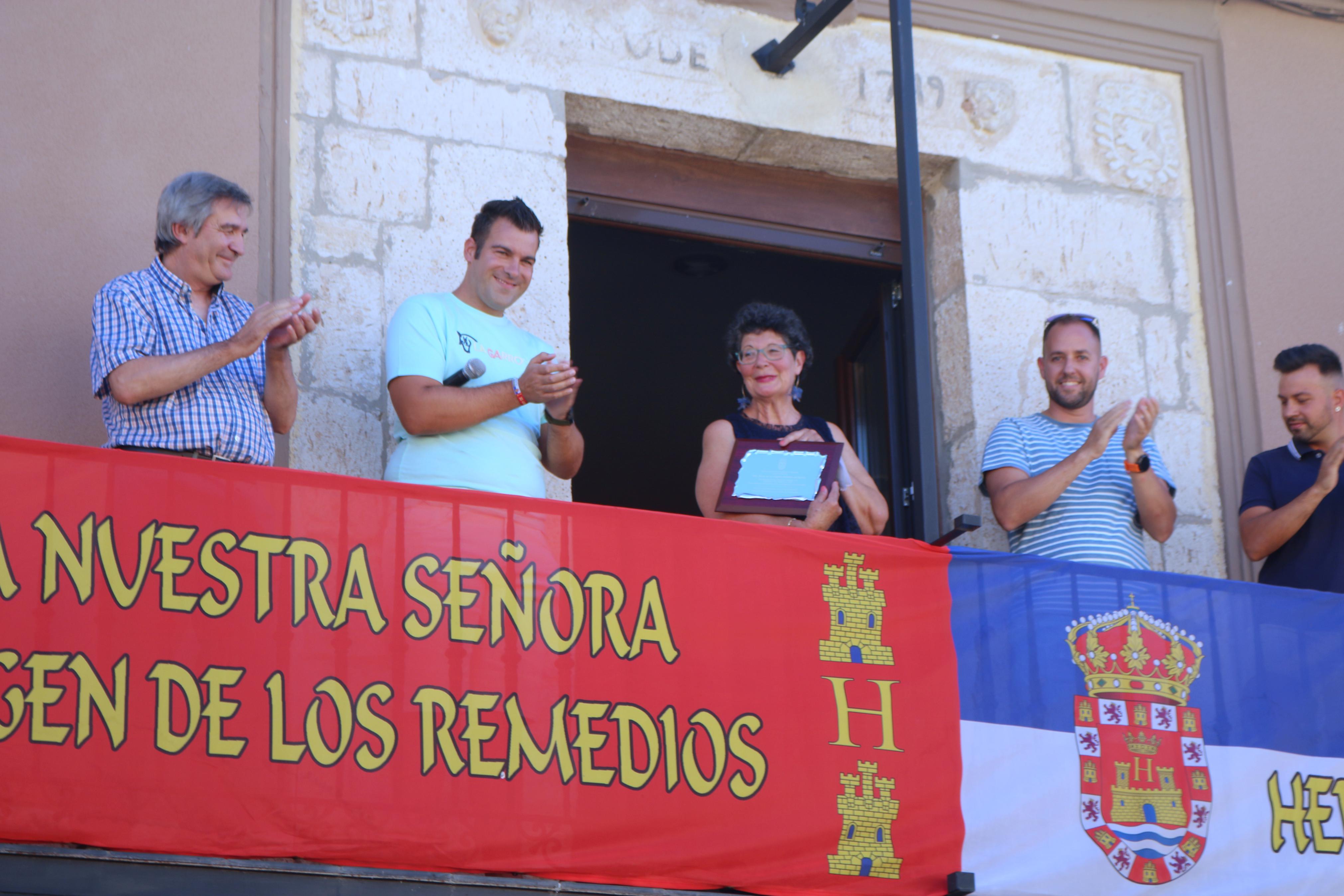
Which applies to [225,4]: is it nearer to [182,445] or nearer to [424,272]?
[424,272]

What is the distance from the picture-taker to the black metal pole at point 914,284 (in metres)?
4.47

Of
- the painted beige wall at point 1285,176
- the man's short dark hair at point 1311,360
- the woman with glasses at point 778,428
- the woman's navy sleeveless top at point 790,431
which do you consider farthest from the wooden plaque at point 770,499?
the painted beige wall at point 1285,176

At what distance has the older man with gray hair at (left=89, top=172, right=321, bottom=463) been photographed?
3.90 metres

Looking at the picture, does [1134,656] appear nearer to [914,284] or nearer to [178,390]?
[914,284]

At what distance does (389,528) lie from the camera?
375cm

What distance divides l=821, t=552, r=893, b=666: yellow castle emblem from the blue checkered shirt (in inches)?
58.3

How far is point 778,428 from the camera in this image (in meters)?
4.83

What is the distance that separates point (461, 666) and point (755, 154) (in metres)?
2.85

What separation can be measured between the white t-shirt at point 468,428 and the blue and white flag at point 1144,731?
3.97 ft

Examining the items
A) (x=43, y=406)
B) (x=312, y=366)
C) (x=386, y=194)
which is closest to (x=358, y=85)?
(x=386, y=194)

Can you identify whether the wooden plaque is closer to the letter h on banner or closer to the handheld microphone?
the letter h on banner

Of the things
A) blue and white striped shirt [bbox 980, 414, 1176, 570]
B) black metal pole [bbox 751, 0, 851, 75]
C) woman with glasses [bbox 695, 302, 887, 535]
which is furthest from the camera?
black metal pole [bbox 751, 0, 851, 75]

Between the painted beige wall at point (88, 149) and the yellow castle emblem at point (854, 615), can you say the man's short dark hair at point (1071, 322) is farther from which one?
the painted beige wall at point (88, 149)

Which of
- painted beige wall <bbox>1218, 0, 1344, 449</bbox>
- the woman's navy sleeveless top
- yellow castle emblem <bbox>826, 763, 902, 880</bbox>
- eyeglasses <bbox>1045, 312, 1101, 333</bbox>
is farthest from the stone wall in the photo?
yellow castle emblem <bbox>826, 763, 902, 880</bbox>
